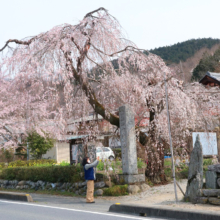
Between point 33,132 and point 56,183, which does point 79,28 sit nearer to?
point 56,183

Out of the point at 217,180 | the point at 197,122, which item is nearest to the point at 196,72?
the point at 197,122

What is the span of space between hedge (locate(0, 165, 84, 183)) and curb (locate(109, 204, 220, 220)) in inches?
194

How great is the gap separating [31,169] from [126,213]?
897 cm

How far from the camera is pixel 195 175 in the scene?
327 inches

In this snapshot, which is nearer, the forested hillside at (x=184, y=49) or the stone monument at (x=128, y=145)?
the stone monument at (x=128, y=145)

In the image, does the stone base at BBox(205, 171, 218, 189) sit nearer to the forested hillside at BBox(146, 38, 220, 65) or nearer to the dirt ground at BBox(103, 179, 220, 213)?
the dirt ground at BBox(103, 179, 220, 213)

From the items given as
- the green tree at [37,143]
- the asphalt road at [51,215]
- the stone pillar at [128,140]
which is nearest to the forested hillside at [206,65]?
the green tree at [37,143]

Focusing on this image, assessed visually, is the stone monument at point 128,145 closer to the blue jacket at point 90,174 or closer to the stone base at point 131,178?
the stone base at point 131,178

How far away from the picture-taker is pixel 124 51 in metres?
12.0

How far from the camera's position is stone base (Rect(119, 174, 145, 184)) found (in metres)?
11.3

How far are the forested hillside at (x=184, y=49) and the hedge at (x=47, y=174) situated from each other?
4466 centimetres

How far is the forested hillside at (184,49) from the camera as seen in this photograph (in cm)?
5823

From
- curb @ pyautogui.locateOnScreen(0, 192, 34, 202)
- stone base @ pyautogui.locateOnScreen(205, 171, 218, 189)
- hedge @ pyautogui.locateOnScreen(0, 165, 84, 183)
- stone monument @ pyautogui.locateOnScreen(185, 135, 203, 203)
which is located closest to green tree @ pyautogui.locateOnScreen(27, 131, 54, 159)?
hedge @ pyautogui.locateOnScreen(0, 165, 84, 183)

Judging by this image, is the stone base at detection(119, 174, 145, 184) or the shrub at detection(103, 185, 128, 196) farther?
the stone base at detection(119, 174, 145, 184)
